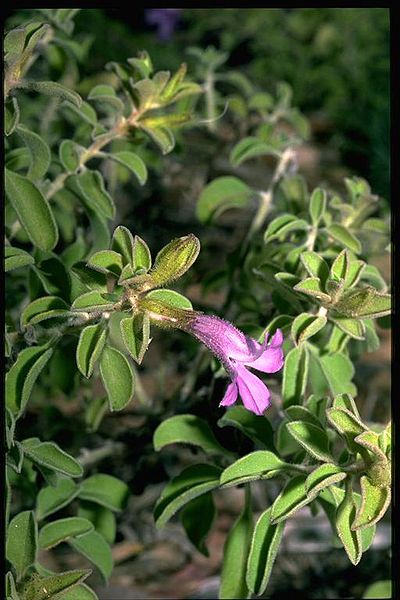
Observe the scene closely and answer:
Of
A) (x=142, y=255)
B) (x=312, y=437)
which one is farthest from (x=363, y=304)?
(x=142, y=255)

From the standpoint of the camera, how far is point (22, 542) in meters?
1.02

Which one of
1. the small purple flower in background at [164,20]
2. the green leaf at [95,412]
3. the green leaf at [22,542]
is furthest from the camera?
the small purple flower in background at [164,20]

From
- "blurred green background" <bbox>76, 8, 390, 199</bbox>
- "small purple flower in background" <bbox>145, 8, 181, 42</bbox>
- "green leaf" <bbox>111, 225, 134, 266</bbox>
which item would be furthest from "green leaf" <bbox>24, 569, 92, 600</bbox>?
"small purple flower in background" <bbox>145, 8, 181, 42</bbox>

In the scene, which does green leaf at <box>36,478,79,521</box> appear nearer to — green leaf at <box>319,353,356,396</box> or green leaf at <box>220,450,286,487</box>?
green leaf at <box>220,450,286,487</box>

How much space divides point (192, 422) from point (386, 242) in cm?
63

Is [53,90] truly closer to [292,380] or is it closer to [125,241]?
[125,241]

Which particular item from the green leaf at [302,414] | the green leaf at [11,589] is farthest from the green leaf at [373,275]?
the green leaf at [11,589]

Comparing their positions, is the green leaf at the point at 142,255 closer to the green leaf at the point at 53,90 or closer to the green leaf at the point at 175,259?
the green leaf at the point at 175,259

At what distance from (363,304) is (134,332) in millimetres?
285

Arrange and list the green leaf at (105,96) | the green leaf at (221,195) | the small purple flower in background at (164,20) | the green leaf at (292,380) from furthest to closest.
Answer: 1. the small purple flower in background at (164,20)
2. the green leaf at (221,195)
3. the green leaf at (105,96)
4. the green leaf at (292,380)

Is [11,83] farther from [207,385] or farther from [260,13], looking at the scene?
[260,13]

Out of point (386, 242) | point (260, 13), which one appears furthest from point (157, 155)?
point (260, 13)

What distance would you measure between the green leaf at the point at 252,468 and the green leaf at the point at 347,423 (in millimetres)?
91

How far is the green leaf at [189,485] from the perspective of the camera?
1062 mm
